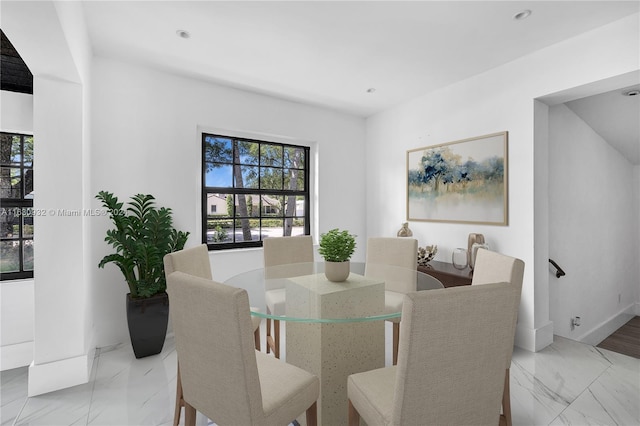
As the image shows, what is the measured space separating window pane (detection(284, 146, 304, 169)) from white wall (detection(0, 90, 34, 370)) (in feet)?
8.16

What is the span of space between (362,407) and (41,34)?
237 centimetres

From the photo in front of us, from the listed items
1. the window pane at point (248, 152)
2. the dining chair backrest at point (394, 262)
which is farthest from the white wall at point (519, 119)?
the window pane at point (248, 152)

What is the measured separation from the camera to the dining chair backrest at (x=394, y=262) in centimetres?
238

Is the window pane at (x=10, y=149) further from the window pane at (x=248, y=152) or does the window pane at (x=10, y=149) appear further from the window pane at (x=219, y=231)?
the window pane at (x=248, y=152)

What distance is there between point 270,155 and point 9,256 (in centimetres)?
264

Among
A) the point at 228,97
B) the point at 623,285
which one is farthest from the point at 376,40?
the point at 623,285

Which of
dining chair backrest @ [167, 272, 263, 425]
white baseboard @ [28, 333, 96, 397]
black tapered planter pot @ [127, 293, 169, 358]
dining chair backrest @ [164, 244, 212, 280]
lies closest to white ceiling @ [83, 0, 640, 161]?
dining chair backrest @ [164, 244, 212, 280]

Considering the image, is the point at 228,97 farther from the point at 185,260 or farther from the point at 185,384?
the point at 185,384

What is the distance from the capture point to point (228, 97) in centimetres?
349

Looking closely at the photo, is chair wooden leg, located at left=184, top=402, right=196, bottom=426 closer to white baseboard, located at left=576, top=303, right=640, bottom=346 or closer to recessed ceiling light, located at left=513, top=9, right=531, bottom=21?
recessed ceiling light, located at left=513, top=9, right=531, bottom=21

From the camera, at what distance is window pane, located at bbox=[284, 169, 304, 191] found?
4.11 meters

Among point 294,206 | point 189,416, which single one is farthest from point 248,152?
point 189,416

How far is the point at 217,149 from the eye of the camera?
361cm

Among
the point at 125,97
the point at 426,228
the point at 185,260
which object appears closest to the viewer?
the point at 185,260
